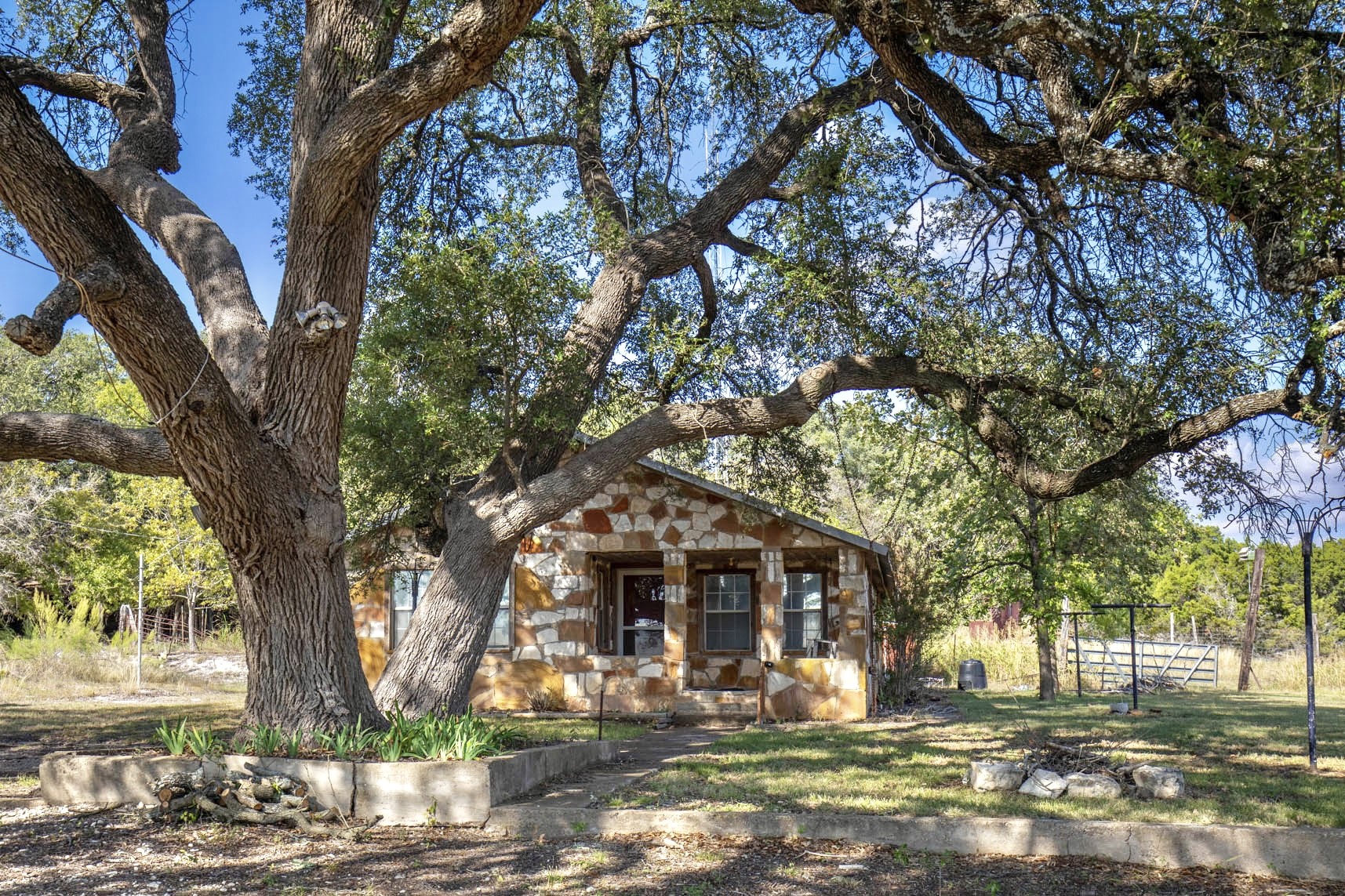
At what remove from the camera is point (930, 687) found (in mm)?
21953

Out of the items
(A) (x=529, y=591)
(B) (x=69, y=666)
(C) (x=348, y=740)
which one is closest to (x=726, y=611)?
(A) (x=529, y=591)

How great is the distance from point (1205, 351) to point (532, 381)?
229 inches

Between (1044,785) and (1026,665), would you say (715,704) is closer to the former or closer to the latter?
(1044,785)

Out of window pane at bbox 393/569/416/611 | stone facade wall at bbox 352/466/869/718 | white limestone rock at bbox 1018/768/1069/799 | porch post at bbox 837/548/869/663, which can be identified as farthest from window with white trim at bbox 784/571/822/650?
white limestone rock at bbox 1018/768/1069/799

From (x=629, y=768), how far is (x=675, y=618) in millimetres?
5923

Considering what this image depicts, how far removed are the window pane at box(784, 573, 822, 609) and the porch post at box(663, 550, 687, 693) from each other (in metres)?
2.55

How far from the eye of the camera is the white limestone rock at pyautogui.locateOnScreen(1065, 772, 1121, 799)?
721 centimetres

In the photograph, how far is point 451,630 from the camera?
29.0ft

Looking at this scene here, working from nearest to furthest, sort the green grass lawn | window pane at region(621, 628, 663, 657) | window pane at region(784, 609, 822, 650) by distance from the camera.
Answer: the green grass lawn
window pane at region(784, 609, 822, 650)
window pane at region(621, 628, 663, 657)

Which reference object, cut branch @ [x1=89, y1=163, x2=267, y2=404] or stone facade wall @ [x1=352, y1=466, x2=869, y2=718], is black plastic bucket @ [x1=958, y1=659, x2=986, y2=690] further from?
cut branch @ [x1=89, y1=163, x2=267, y2=404]

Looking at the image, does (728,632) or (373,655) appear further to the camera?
(728,632)

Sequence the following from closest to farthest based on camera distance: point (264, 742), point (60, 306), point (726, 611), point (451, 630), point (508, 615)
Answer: point (60, 306), point (264, 742), point (451, 630), point (508, 615), point (726, 611)

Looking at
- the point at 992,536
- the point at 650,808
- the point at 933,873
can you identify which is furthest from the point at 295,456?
the point at 992,536

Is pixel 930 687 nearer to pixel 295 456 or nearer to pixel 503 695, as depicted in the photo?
pixel 503 695
